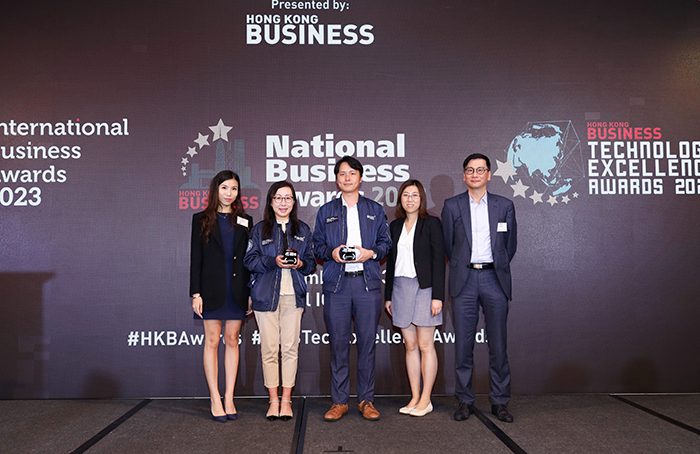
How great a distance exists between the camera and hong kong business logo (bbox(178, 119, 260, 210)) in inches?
152

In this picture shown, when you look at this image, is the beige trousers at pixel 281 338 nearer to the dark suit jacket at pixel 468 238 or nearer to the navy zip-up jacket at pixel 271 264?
the navy zip-up jacket at pixel 271 264

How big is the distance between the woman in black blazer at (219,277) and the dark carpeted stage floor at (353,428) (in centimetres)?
37

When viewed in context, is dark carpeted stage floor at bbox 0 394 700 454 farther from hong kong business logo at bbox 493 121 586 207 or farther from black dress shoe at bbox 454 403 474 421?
hong kong business logo at bbox 493 121 586 207

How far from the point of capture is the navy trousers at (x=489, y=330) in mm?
3238

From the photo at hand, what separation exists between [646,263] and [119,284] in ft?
15.0

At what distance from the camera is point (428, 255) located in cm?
321

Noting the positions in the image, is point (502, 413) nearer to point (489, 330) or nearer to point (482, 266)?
point (489, 330)

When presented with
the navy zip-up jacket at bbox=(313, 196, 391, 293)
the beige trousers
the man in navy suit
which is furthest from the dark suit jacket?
the beige trousers

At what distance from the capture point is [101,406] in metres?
3.56

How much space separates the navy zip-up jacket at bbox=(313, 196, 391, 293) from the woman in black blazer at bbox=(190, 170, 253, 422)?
1.84 ft

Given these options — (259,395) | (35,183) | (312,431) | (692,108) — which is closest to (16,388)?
(35,183)

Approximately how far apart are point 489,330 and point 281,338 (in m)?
1.51

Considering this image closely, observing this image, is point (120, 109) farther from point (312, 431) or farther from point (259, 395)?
point (312, 431)

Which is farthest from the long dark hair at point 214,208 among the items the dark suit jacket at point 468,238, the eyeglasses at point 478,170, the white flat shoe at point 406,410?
the white flat shoe at point 406,410
